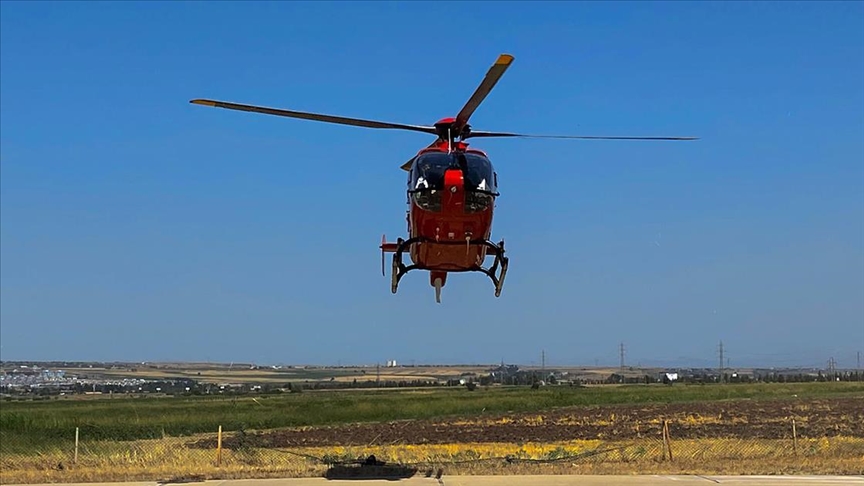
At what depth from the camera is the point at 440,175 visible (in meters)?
17.4

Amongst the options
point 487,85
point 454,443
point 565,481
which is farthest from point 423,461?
point 487,85

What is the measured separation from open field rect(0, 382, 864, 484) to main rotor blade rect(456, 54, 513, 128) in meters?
11.9

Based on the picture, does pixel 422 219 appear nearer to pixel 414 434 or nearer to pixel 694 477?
pixel 694 477

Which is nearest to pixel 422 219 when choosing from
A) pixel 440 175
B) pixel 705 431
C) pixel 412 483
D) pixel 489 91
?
pixel 440 175

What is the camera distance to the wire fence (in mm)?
25422

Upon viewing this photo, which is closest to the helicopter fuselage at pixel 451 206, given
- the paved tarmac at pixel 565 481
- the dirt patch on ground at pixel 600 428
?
the paved tarmac at pixel 565 481

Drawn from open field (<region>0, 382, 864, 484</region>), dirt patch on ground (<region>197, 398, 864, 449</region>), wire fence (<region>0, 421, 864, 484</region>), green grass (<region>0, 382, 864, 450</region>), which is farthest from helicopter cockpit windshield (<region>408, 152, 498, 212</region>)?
green grass (<region>0, 382, 864, 450</region>)

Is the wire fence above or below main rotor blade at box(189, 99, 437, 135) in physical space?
below

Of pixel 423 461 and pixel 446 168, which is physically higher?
pixel 446 168

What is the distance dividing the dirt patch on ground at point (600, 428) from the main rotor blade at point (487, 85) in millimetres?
23856

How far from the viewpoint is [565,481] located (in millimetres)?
22266

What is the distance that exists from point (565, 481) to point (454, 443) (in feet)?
62.0

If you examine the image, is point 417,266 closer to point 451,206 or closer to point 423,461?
point 451,206

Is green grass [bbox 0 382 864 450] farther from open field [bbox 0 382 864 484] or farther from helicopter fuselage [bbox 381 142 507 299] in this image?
helicopter fuselage [bbox 381 142 507 299]
